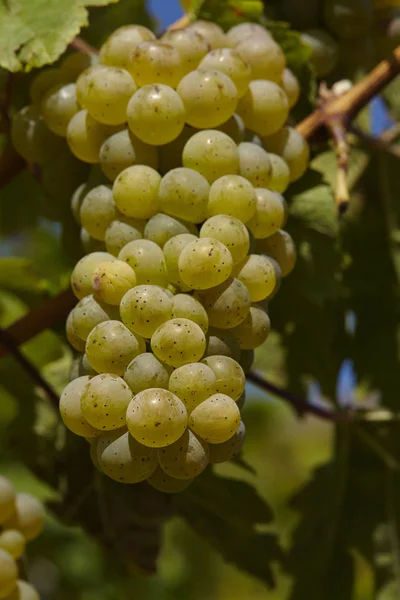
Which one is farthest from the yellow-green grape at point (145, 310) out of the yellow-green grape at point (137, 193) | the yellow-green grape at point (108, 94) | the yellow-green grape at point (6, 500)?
the yellow-green grape at point (6, 500)

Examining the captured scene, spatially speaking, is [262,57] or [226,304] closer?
[226,304]

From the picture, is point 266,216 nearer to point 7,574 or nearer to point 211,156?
point 211,156

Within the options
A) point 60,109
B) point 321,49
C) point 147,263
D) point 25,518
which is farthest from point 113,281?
point 321,49

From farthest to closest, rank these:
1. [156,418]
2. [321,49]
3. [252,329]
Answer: [321,49] < [252,329] < [156,418]

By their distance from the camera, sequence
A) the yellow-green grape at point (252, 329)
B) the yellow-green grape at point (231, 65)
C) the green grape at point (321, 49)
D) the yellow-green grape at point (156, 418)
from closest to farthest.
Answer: the yellow-green grape at point (156, 418), the yellow-green grape at point (252, 329), the yellow-green grape at point (231, 65), the green grape at point (321, 49)

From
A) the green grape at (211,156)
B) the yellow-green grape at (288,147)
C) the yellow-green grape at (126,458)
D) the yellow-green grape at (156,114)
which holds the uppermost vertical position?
the yellow-green grape at (156,114)

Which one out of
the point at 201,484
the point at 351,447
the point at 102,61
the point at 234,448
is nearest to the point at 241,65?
the point at 102,61

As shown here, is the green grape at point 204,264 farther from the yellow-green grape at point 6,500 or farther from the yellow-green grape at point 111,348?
the yellow-green grape at point 6,500
